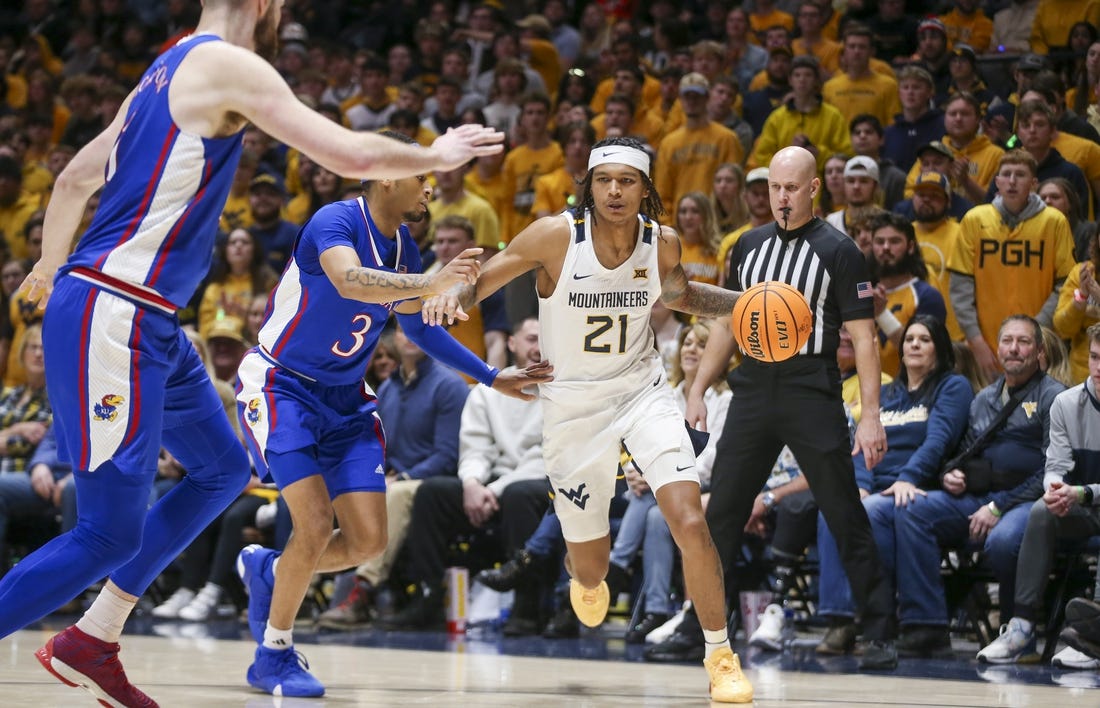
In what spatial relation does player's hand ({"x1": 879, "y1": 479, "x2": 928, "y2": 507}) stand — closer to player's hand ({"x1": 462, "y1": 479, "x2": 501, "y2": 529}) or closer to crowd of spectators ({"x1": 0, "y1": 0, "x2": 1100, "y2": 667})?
crowd of spectators ({"x1": 0, "y1": 0, "x2": 1100, "y2": 667})

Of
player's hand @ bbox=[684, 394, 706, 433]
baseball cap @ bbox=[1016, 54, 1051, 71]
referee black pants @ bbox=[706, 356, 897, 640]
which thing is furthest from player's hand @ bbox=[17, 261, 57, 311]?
baseball cap @ bbox=[1016, 54, 1051, 71]

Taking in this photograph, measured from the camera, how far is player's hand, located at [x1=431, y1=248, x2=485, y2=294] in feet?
16.1

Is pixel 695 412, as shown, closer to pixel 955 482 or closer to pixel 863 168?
pixel 955 482

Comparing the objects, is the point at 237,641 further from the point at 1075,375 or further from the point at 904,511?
the point at 1075,375

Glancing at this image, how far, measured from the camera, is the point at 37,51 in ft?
55.6

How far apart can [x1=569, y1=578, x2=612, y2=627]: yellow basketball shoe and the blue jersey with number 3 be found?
56.1 inches

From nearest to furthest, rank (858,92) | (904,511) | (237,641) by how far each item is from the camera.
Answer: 1. (904,511)
2. (237,641)
3. (858,92)

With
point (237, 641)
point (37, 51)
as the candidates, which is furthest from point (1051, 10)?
point (37, 51)

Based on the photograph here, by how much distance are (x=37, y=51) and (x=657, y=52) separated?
7886 mm

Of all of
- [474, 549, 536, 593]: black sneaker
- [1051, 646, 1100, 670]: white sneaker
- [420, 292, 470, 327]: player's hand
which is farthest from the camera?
[474, 549, 536, 593]: black sneaker

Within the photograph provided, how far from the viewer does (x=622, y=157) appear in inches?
233

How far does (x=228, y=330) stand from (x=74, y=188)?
564 cm

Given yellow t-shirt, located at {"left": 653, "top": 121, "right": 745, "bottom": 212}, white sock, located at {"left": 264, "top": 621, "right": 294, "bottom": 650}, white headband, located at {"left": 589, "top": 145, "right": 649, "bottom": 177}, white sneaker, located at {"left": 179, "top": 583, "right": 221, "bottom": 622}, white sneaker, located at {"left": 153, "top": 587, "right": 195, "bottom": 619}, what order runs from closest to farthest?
white sock, located at {"left": 264, "top": 621, "right": 294, "bottom": 650}, white headband, located at {"left": 589, "top": 145, "right": 649, "bottom": 177}, white sneaker, located at {"left": 179, "top": 583, "right": 221, "bottom": 622}, white sneaker, located at {"left": 153, "top": 587, "right": 195, "bottom": 619}, yellow t-shirt, located at {"left": 653, "top": 121, "right": 745, "bottom": 212}

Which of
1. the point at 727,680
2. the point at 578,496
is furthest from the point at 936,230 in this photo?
the point at 727,680
